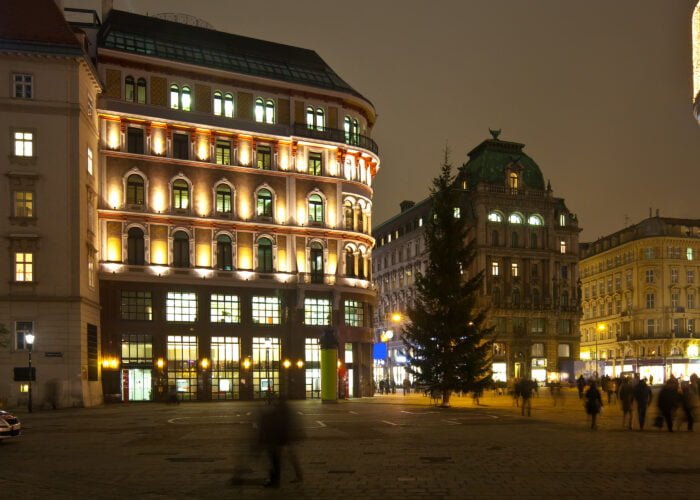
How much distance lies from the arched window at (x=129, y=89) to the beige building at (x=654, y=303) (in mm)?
82975

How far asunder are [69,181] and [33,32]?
10108 millimetres

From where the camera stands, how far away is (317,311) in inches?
2680

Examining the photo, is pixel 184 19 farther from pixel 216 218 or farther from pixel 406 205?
pixel 406 205

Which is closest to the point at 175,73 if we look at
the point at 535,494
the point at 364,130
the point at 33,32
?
the point at 33,32

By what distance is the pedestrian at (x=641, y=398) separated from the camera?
31359 mm

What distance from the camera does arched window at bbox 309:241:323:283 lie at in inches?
2699

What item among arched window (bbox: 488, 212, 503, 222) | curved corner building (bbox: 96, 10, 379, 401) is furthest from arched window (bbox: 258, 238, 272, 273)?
arched window (bbox: 488, 212, 503, 222)

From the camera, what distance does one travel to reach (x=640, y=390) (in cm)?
3209

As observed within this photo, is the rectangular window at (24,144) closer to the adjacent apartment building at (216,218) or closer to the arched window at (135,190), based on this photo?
the adjacent apartment building at (216,218)

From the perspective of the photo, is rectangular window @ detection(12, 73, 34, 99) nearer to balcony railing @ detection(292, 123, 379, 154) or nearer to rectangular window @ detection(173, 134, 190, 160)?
rectangular window @ detection(173, 134, 190, 160)

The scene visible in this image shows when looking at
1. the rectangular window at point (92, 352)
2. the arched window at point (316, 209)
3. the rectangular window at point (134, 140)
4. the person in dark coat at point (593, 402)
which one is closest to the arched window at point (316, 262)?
the arched window at point (316, 209)

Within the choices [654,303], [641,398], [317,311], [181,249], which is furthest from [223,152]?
[654,303]

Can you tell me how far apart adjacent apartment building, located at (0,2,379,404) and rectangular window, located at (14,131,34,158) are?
3.55m

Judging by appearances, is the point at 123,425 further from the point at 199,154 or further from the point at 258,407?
the point at 199,154
